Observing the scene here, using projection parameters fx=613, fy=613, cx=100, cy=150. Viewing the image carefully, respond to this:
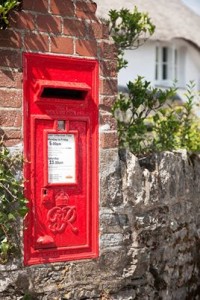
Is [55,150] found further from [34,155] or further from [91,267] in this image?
[91,267]

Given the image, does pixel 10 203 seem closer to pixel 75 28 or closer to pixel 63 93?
pixel 63 93

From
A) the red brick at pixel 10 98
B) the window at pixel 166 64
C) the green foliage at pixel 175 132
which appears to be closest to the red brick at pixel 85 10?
the red brick at pixel 10 98

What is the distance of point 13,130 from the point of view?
4113 millimetres

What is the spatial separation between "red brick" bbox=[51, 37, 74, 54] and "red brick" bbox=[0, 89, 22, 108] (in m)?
0.43

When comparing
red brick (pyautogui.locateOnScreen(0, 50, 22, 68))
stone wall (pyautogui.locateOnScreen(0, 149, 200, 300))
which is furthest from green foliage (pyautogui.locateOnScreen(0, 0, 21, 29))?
stone wall (pyautogui.locateOnScreen(0, 149, 200, 300))

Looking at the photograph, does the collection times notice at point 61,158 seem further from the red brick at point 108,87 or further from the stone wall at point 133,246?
the red brick at point 108,87

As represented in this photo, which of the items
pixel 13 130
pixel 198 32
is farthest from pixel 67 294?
pixel 198 32

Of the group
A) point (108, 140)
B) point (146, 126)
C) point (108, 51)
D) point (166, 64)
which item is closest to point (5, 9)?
point (108, 51)

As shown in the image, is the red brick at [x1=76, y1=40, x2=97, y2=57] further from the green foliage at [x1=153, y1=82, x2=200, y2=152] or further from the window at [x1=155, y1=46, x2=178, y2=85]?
the window at [x1=155, y1=46, x2=178, y2=85]

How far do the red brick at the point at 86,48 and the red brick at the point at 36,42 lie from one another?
25 centimetres

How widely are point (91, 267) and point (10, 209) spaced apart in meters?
0.78

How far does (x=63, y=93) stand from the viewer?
171 inches

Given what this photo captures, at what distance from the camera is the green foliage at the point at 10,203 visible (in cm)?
401

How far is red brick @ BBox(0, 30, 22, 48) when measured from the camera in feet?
13.4
